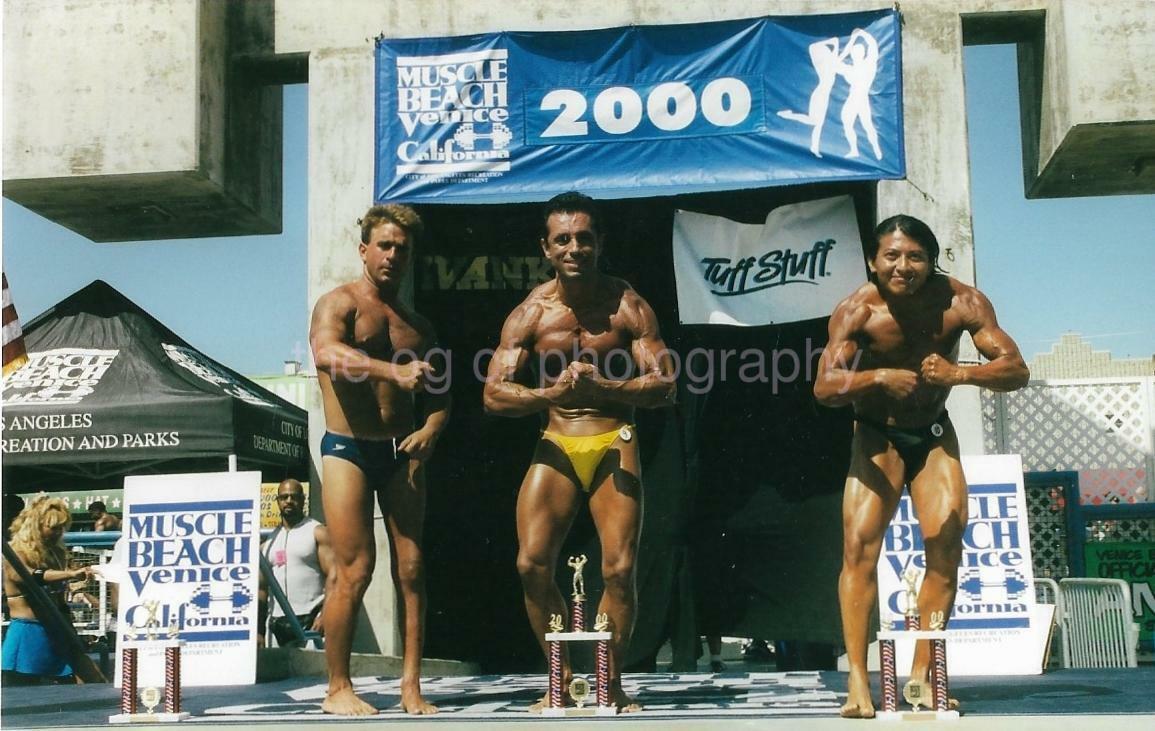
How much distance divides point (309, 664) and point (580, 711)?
3.96 metres

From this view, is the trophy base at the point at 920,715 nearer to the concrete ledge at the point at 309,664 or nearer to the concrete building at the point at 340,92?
the concrete ledge at the point at 309,664

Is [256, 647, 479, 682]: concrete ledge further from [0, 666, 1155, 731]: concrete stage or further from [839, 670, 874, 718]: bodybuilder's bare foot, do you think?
[839, 670, 874, 718]: bodybuilder's bare foot

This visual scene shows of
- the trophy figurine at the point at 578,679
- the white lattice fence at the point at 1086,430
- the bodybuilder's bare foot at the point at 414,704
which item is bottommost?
the bodybuilder's bare foot at the point at 414,704

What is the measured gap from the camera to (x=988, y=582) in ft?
25.6

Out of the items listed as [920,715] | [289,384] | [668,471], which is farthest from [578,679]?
[289,384]

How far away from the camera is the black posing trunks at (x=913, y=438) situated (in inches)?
205

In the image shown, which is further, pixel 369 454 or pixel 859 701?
pixel 369 454

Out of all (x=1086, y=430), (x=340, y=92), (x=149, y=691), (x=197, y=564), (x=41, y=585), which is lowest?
(x=149, y=691)

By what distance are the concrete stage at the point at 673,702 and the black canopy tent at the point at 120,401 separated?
84.1 inches

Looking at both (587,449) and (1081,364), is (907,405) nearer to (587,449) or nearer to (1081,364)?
(587,449)

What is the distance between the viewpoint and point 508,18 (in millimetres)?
9555

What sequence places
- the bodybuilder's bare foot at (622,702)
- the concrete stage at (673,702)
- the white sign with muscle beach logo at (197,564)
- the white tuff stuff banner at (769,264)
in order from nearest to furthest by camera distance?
the concrete stage at (673,702), the bodybuilder's bare foot at (622,702), the white sign with muscle beach logo at (197,564), the white tuff stuff banner at (769,264)

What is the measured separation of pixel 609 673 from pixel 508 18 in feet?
19.4

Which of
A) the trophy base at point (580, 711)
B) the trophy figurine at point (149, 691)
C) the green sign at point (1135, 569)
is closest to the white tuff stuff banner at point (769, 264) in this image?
the green sign at point (1135, 569)
